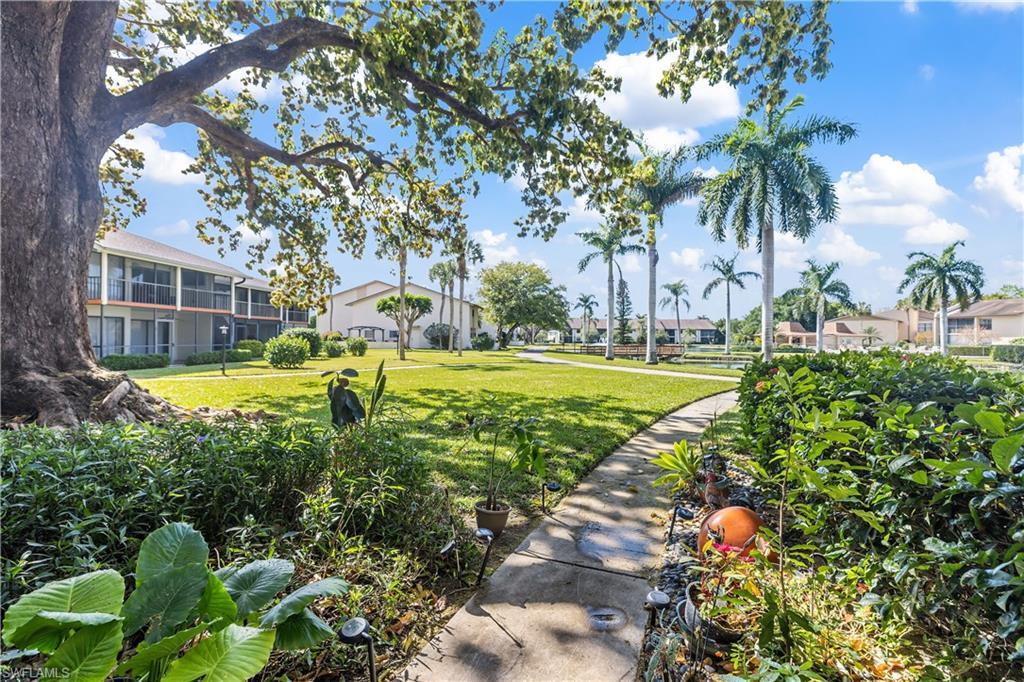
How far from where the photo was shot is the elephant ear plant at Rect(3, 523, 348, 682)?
3.02 feet

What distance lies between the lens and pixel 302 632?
3.86 feet

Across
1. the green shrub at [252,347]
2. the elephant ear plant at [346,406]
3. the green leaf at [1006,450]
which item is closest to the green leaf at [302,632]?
the green leaf at [1006,450]

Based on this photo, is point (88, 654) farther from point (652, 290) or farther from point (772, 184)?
point (652, 290)

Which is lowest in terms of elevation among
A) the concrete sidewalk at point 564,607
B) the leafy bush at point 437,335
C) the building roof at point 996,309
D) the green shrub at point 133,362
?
the concrete sidewalk at point 564,607

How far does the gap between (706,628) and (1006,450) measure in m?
1.32

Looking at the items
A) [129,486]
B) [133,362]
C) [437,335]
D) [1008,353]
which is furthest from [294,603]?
[1008,353]

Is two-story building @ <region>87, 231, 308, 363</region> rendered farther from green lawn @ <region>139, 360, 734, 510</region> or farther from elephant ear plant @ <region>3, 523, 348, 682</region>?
elephant ear plant @ <region>3, 523, 348, 682</region>

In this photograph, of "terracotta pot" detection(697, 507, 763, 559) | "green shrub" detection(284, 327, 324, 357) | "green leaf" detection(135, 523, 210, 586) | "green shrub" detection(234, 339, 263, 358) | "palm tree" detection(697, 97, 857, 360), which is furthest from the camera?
"green shrub" detection(234, 339, 263, 358)

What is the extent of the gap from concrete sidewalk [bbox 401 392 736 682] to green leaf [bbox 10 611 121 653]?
4.67 feet

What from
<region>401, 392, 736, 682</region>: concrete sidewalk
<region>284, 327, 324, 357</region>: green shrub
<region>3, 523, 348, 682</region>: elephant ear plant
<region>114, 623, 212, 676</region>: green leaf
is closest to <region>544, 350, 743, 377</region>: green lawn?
<region>401, 392, 736, 682</region>: concrete sidewalk

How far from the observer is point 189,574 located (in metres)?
1.12

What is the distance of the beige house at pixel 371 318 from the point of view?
43781 millimetres

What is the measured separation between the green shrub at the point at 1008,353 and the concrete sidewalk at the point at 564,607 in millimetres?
36805

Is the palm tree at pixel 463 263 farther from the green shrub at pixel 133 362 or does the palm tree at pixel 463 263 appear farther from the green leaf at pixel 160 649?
the green leaf at pixel 160 649
